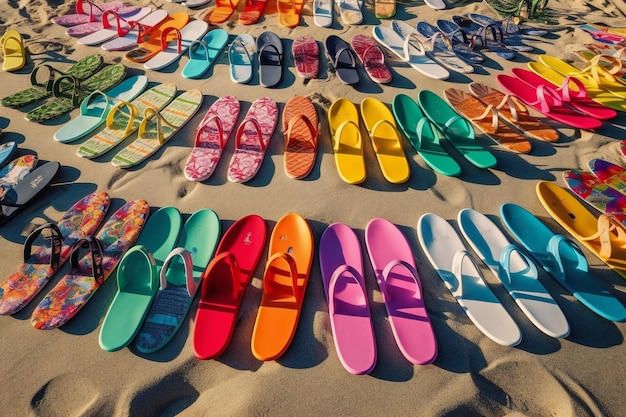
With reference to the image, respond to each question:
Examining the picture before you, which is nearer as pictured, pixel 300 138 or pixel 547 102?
pixel 300 138

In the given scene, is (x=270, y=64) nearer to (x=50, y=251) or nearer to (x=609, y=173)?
(x=50, y=251)

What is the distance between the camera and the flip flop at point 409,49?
405 cm

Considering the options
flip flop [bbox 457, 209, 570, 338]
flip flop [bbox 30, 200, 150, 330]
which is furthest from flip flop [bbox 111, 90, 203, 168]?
flip flop [bbox 457, 209, 570, 338]

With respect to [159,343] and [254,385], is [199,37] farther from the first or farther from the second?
[254,385]

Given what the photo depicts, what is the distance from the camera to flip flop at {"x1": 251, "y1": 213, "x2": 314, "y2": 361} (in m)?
2.07

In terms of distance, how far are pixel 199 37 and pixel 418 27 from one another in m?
2.60

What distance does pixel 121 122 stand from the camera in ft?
11.2

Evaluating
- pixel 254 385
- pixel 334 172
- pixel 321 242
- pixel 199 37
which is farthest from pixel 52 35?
pixel 254 385

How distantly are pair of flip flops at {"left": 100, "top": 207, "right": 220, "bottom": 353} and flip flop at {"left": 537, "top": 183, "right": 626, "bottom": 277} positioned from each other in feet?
7.92

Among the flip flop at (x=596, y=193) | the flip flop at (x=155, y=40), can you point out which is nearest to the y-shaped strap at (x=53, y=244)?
the flip flop at (x=155, y=40)

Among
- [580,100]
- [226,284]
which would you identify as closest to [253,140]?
[226,284]

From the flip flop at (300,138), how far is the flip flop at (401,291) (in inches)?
28.9

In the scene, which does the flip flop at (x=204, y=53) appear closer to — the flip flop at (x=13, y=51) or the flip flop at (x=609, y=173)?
the flip flop at (x=13, y=51)

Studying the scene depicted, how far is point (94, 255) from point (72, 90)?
2186 mm
